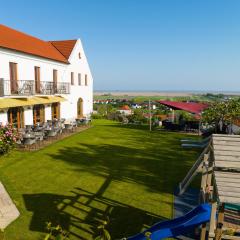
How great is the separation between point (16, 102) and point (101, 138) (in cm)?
692

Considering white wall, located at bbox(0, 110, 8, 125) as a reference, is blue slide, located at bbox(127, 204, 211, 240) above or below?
below

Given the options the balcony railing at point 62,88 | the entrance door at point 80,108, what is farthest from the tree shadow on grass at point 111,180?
the entrance door at point 80,108

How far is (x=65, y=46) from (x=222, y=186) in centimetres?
2859

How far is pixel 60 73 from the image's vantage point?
27.4 m

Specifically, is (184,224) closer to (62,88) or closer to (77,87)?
(62,88)

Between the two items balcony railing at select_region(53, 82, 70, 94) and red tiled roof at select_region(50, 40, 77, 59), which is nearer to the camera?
balcony railing at select_region(53, 82, 70, 94)

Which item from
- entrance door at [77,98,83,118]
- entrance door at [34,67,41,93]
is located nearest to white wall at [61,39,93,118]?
entrance door at [77,98,83,118]

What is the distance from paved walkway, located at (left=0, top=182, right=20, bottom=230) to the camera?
286 inches

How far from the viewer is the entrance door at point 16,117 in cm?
1909

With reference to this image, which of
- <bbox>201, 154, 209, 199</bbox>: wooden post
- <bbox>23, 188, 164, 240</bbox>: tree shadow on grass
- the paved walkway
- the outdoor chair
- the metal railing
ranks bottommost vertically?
<bbox>23, 188, 164, 240</bbox>: tree shadow on grass

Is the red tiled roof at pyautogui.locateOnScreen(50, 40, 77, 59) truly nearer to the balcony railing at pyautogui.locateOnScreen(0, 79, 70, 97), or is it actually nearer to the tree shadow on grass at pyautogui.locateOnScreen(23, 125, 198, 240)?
the balcony railing at pyautogui.locateOnScreen(0, 79, 70, 97)

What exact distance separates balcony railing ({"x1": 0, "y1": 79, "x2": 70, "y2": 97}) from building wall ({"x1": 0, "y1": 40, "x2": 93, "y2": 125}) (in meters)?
0.51

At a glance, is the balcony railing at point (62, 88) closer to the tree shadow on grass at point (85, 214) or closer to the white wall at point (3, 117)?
the white wall at point (3, 117)

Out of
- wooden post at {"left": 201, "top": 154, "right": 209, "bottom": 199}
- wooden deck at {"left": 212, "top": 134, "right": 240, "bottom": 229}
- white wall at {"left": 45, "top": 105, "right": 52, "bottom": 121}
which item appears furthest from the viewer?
white wall at {"left": 45, "top": 105, "right": 52, "bottom": 121}
